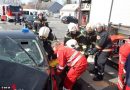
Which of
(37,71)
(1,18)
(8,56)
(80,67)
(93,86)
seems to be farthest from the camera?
(1,18)

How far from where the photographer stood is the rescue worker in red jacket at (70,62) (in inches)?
215

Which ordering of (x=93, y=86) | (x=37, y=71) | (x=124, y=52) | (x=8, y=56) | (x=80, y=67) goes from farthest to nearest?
(x=93, y=86)
(x=80, y=67)
(x=124, y=52)
(x=8, y=56)
(x=37, y=71)

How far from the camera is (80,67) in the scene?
5.59m

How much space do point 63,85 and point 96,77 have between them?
8.41ft

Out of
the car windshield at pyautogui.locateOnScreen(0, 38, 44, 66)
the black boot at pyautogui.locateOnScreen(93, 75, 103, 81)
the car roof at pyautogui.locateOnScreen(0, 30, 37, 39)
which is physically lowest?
the black boot at pyautogui.locateOnScreen(93, 75, 103, 81)

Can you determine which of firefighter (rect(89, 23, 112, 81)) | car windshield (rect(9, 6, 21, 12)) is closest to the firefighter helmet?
firefighter (rect(89, 23, 112, 81))

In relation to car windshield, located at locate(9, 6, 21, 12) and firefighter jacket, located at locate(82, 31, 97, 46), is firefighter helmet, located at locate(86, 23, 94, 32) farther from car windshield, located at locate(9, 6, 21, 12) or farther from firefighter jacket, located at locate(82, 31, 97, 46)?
car windshield, located at locate(9, 6, 21, 12)

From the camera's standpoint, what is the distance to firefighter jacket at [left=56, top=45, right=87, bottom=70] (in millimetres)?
5414

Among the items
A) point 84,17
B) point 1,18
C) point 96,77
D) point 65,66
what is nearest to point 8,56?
point 65,66

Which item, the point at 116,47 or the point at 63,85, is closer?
the point at 63,85

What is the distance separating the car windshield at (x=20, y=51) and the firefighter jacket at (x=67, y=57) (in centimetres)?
86

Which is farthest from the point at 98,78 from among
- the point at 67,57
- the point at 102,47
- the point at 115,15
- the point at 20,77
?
the point at 20,77

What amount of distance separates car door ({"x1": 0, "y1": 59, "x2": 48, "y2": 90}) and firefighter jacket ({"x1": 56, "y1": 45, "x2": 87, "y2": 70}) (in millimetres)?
1560

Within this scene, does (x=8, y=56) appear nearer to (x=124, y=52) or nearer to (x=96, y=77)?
(x=124, y=52)
